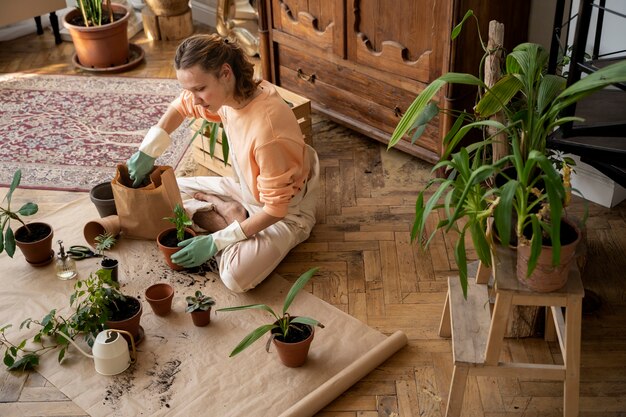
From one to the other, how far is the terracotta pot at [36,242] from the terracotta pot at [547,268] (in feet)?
5.73

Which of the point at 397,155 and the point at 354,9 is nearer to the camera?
the point at 354,9

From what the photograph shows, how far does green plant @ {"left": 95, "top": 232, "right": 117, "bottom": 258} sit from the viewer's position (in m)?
2.98

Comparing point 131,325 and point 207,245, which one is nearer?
point 131,325

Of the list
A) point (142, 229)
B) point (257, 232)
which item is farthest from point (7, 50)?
point (257, 232)

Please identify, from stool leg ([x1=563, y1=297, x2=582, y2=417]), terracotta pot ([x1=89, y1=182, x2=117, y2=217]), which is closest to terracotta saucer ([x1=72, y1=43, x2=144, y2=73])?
terracotta pot ([x1=89, y1=182, x2=117, y2=217])

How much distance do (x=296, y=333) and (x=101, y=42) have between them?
2596 mm

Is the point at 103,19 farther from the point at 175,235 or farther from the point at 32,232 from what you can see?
the point at 175,235

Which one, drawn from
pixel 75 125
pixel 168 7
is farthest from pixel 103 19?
pixel 75 125

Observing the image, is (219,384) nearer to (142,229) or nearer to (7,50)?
(142,229)

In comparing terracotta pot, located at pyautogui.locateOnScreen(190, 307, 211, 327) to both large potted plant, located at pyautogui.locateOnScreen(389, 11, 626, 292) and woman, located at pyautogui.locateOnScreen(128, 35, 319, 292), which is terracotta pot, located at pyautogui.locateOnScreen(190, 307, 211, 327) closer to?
woman, located at pyautogui.locateOnScreen(128, 35, 319, 292)

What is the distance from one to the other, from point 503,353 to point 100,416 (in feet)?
4.12

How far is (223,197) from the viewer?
3238mm

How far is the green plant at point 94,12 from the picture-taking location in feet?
14.4

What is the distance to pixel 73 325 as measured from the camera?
261 centimetres
